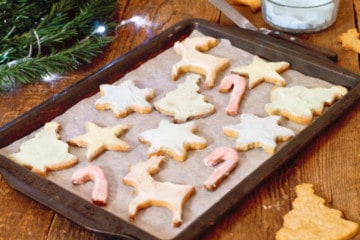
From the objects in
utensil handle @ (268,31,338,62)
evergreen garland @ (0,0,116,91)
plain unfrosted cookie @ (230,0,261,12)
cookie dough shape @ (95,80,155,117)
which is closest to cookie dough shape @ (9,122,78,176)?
cookie dough shape @ (95,80,155,117)

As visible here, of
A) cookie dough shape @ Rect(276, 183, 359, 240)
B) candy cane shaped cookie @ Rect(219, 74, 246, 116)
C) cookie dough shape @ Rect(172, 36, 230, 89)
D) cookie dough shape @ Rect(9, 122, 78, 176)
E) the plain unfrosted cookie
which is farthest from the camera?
the plain unfrosted cookie

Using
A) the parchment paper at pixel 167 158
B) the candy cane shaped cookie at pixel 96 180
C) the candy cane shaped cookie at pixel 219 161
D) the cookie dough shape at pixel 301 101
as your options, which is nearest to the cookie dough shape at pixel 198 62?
the parchment paper at pixel 167 158

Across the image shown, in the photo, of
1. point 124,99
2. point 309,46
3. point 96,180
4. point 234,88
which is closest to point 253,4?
point 309,46

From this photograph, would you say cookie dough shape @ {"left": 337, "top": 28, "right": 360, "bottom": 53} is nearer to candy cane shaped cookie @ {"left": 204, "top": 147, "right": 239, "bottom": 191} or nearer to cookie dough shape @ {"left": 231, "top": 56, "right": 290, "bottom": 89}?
cookie dough shape @ {"left": 231, "top": 56, "right": 290, "bottom": 89}

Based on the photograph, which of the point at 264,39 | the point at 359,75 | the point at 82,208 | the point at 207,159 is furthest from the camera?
the point at 264,39

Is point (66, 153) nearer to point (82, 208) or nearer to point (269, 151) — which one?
point (82, 208)

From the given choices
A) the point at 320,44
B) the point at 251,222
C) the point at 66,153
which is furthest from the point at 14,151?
the point at 320,44
